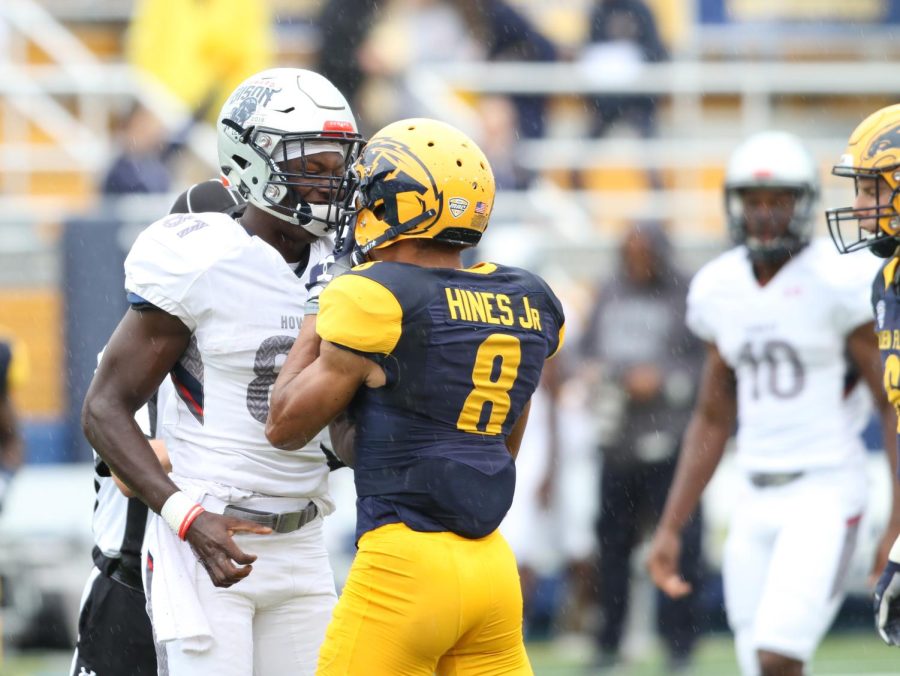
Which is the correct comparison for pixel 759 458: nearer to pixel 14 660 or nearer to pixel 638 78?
pixel 14 660

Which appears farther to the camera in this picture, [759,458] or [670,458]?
[670,458]

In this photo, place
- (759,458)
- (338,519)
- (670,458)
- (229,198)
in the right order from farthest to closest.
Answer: (338,519)
(670,458)
(759,458)
(229,198)

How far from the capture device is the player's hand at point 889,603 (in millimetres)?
4184

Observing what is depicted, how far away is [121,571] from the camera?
4191 mm

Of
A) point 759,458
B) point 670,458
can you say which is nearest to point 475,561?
point 759,458

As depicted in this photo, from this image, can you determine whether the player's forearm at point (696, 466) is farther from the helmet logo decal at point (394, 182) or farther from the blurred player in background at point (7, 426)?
the blurred player in background at point (7, 426)

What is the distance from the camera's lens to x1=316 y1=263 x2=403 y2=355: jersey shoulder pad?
11.7 feet

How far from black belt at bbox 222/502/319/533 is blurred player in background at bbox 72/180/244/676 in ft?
1.13

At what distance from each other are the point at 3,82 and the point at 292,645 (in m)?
8.08

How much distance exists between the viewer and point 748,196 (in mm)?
5840

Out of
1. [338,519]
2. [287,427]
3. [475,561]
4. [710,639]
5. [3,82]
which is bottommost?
[710,639]

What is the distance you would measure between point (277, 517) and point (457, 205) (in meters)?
0.89

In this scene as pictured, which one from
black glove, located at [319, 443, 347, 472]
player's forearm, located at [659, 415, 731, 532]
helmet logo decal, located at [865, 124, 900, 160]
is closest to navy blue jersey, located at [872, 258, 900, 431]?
helmet logo decal, located at [865, 124, 900, 160]

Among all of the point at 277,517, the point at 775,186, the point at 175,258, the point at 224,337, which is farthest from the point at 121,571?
the point at 775,186
